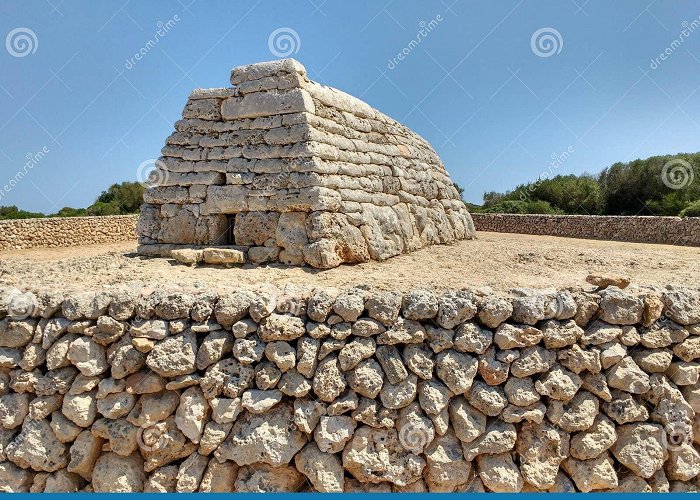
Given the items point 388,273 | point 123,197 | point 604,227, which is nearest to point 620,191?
point 604,227

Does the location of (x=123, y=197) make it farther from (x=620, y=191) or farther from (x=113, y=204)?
(x=620, y=191)

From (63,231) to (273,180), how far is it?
48.3ft

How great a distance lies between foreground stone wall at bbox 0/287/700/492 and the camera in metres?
2.88

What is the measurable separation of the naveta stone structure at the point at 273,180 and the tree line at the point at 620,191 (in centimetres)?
1929

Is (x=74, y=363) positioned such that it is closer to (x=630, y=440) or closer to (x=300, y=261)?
(x=300, y=261)

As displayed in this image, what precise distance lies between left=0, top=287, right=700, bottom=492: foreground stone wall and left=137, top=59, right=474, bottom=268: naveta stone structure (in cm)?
182

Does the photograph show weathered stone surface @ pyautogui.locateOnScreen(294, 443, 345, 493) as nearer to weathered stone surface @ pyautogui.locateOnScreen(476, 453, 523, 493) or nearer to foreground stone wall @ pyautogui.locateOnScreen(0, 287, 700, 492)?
foreground stone wall @ pyautogui.locateOnScreen(0, 287, 700, 492)

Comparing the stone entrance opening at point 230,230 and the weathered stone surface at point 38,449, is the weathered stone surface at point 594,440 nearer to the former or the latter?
the weathered stone surface at point 38,449

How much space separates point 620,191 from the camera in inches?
947

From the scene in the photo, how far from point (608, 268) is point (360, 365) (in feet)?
13.2

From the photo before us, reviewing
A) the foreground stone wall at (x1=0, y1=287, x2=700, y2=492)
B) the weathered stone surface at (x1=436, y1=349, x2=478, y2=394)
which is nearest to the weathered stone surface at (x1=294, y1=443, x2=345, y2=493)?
the foreground stone wall at (x1=0, y1=287, x2=700, y2=492)

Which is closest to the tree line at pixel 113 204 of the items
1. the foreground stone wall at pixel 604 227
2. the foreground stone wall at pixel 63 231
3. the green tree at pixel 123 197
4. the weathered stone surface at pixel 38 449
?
the green tree at pixel 123 197

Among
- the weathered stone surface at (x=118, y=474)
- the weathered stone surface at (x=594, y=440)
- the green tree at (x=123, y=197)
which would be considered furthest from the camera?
the green tree at (x=123, y=197)

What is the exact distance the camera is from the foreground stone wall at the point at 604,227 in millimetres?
13195
